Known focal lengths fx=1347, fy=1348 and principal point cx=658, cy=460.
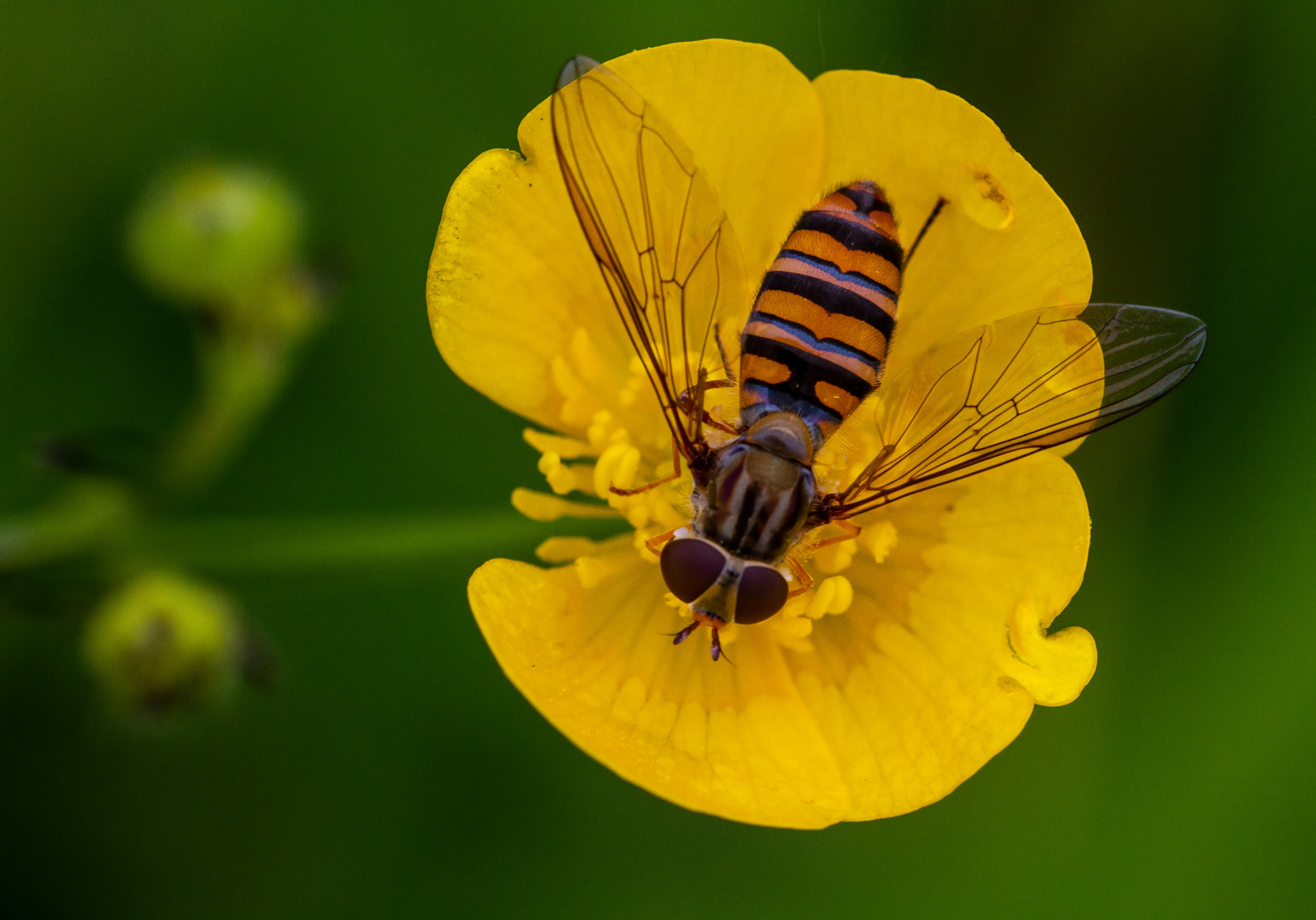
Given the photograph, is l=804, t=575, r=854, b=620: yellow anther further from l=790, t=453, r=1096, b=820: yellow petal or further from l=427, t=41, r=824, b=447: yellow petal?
l=427, t=41, r=824, b=447: yellow petal

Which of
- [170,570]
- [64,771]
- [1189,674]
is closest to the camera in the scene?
[170,570]

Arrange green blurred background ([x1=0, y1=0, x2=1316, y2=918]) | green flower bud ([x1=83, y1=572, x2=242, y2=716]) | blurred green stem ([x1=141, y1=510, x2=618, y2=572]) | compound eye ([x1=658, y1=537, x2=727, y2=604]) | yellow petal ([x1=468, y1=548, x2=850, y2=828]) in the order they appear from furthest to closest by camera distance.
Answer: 1. green blurred background ([x1=0, y1=0, x2=1316, y2=918])
2. blurred green stem ([x1=141, y1=510, x2=618, y2=572])
3. green flower bud ([x1=83, y1=572, x2=242, y2=716])
4. compound eye ([x1=658, y1=537, x2=727, y2=604])
5. yellow petal ([x1=468, y1=548, x2=850, y2=828])

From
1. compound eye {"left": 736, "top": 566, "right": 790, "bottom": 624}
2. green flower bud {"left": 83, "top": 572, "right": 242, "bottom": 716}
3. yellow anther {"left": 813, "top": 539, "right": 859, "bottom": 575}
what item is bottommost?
green flower bud {"left": 83, "top": 572, "right": 242, "bottom": 716}

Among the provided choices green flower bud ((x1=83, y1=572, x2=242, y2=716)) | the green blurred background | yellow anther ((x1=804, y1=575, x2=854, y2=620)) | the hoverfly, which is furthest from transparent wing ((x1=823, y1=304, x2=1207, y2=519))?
the green blurred background

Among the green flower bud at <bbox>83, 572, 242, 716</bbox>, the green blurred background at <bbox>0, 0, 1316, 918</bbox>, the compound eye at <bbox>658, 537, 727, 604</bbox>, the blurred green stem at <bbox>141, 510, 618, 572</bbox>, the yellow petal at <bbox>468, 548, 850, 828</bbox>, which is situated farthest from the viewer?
the green blurred background at <bbox>0, 0, 1316, 918</bbox>

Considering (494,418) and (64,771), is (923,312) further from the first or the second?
(64,771)

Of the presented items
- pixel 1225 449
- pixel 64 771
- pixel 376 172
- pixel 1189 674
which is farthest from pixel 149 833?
pixel 1225 449

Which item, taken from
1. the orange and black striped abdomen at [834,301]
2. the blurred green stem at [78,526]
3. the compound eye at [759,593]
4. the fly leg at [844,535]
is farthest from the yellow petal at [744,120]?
the blurred green stem at [78,526]
